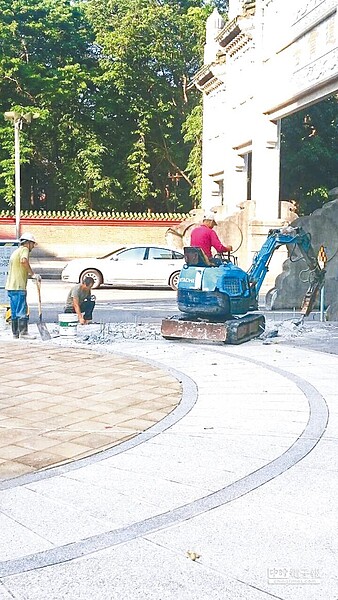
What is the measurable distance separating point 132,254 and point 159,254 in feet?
2.70

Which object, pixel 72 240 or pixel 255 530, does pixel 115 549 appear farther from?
pixel 72 240

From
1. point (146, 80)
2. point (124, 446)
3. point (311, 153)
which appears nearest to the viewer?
point (124, 446)

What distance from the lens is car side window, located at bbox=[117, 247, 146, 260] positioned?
20375 millimetres

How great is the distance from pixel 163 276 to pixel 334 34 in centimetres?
796

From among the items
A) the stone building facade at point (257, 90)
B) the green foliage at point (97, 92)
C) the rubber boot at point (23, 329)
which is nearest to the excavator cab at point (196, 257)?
the rubber boot at point (23, 329)

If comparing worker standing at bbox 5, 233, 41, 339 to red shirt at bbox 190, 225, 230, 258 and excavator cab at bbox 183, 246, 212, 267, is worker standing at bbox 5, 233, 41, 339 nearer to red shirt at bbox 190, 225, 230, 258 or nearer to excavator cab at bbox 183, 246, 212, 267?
Result: excavator cab at bbox 183, 246, 212, 267

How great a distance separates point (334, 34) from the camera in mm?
17656

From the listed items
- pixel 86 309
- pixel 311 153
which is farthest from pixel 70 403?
pixel 311 153

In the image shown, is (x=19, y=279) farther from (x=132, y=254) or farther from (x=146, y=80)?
(x=146, y=80)

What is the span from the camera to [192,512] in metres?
3.96

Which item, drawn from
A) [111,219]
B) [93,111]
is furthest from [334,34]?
[93,111]

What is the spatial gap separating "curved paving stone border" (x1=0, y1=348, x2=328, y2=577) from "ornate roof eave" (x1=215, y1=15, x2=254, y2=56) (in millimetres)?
20843

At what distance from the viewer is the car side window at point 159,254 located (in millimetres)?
20609

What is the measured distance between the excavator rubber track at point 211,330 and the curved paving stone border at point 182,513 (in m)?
3.93
